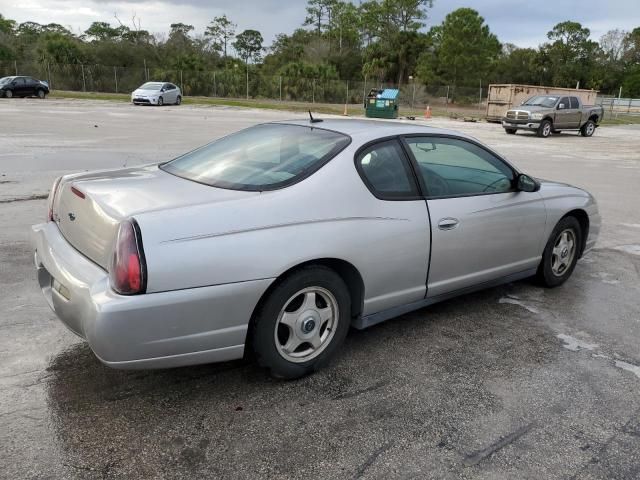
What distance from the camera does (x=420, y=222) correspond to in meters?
3.57

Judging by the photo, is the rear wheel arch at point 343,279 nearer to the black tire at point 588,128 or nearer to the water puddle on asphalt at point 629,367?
the water puddle on asphalt at point 629,367

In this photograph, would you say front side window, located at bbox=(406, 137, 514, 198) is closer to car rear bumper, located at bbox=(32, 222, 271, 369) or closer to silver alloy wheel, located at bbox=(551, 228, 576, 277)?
silver alloy wheel, located at bbox=(551, 228, 576, 277)

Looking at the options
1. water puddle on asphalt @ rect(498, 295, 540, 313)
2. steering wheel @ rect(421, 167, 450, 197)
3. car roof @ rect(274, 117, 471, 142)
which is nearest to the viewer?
car roof @ rect(274, 117, 471, 142)

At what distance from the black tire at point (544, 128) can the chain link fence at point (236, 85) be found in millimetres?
27702

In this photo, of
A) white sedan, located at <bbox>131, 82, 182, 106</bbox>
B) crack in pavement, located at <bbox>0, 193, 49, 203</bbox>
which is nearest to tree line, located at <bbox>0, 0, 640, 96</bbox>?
white sedan, located at <bbox>131, 82, 182, 106</bbox>

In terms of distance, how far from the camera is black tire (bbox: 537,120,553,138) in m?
23.3

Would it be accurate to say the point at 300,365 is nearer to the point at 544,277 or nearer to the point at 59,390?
the point at 59,390

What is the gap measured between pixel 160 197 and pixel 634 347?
11.0 ft

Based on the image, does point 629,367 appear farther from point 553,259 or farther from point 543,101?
point 543,101

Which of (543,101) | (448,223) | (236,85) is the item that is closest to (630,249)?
(448,223)

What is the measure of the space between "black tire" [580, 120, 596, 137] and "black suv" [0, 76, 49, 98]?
34.3m

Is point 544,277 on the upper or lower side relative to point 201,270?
lower

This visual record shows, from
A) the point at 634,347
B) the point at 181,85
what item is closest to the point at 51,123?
the point at 634,347

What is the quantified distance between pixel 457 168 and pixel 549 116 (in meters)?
21.5
